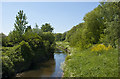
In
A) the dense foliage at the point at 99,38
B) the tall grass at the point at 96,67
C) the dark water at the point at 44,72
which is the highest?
the dense foliage at the point at 99,38

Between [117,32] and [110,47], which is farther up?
[117,32]

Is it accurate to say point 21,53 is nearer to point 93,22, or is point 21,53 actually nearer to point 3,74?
point 3,74

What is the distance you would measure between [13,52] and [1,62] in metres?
2.87

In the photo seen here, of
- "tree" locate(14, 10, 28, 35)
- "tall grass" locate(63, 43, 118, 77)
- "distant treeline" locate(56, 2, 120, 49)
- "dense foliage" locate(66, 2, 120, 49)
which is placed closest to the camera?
"tall grass" locate(63, 43, 118, 77)

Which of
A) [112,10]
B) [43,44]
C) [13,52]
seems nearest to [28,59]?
[13,52]

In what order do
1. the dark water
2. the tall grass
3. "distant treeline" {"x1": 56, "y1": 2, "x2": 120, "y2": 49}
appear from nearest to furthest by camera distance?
1. the tall grass
2. the dark water
3. "distant treeline" {"x1": 56, "y1": 2, "x2": 120, "y2": 49}

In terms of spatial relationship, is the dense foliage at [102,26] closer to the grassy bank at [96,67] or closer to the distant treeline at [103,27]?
the distant treeline at [103,27]

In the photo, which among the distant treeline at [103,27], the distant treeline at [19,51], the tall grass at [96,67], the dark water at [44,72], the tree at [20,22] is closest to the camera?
the tall grass at [96,67]

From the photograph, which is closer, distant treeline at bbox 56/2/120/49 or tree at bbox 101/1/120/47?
tree at bbox 101/1/120/47

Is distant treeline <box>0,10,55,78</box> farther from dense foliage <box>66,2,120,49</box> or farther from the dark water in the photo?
dense foliage <box>66,2,120,49</box>

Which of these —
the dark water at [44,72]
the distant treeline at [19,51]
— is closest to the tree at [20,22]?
the distant treeline at [19,51]

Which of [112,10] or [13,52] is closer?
[13,52]

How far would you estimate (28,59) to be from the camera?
48.7 feet

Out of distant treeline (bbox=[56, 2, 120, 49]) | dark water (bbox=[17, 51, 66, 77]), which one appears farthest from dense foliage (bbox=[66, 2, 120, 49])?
dark water (bbox=[17, 51, 66, 77])
